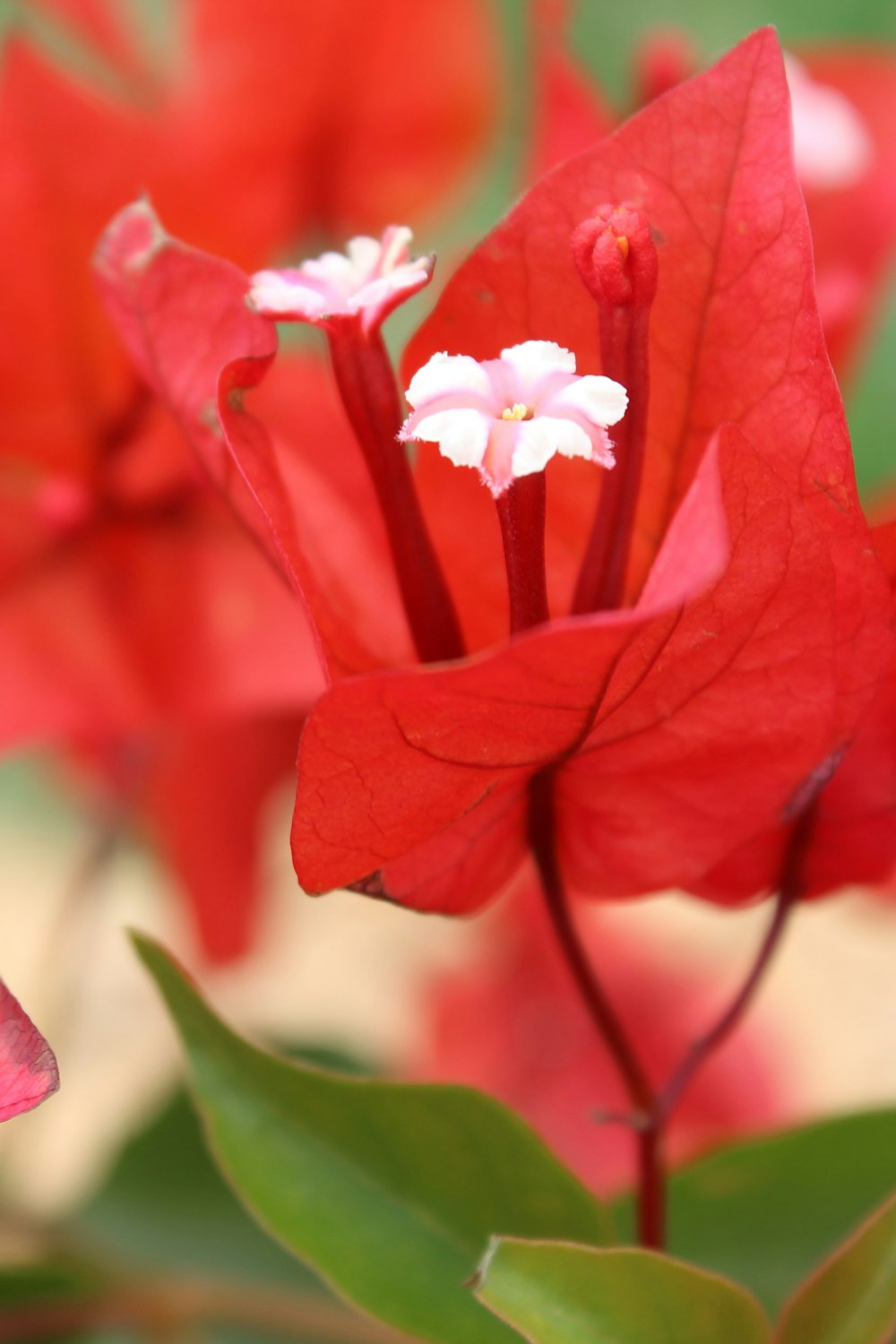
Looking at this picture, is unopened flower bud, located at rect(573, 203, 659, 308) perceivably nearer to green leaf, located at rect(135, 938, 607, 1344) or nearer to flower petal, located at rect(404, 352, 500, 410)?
flower petal, located at rect(404, 352, 500, 410)

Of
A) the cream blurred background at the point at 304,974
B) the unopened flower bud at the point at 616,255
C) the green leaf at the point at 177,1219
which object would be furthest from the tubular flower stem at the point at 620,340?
the cream blurred background at the point at 304,974

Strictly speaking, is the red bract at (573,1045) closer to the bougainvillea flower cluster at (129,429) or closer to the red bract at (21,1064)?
the bougainvillea flower cluster at (129,429)

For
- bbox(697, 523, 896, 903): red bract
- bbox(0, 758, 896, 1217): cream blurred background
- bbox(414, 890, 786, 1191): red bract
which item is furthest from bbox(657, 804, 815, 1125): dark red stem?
bbox(0, 758, 896, 1217): cream blurred background

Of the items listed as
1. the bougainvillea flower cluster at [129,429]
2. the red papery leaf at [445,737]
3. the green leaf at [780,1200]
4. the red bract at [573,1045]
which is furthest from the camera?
the red bract at [573,1045]

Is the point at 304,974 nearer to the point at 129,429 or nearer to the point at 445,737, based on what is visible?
the point at 129,429

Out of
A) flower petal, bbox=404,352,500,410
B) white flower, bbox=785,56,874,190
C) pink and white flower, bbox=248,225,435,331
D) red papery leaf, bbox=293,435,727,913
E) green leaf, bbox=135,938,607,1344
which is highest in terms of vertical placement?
white flower, bbox=785,56,874,190
